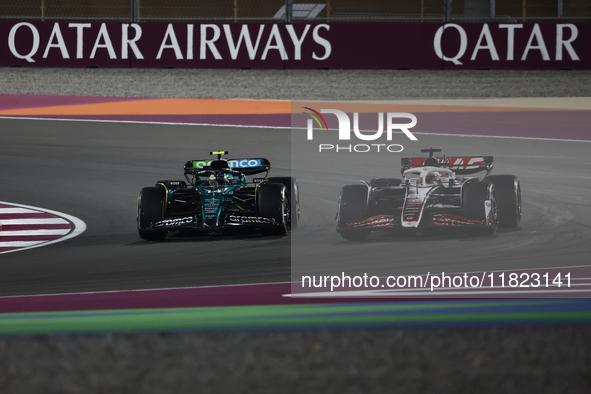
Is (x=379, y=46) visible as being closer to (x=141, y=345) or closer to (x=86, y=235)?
(x=86, y=235)

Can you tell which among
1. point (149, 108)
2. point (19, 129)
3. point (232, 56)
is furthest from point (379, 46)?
point (19, 129)

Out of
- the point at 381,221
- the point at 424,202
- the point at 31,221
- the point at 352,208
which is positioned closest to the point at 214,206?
the point at 352,208

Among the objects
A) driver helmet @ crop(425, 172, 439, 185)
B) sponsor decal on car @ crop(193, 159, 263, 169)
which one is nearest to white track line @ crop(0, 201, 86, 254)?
sponsor decal on car @ crop(193, 159, 263, 169)

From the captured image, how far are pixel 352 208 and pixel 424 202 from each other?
0.67 meters

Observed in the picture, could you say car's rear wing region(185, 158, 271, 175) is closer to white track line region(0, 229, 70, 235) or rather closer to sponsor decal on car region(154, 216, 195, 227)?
sponsor decal on car region(154, 216, 195, 227)

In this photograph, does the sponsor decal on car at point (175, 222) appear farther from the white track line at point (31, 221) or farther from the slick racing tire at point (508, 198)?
the slick racing tire at point (508, 198)

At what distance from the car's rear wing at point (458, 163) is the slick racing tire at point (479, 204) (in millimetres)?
321

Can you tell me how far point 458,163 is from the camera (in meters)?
8.84

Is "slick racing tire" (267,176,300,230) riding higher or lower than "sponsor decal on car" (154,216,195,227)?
higher

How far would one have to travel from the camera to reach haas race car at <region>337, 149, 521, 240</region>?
8336 millimetres

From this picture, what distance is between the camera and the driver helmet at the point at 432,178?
8.43m

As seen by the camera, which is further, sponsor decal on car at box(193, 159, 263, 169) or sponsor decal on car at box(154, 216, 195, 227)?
sponsor decal on car at box(193, 159, 263, 169)

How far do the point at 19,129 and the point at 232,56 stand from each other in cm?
554

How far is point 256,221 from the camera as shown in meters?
8.98
